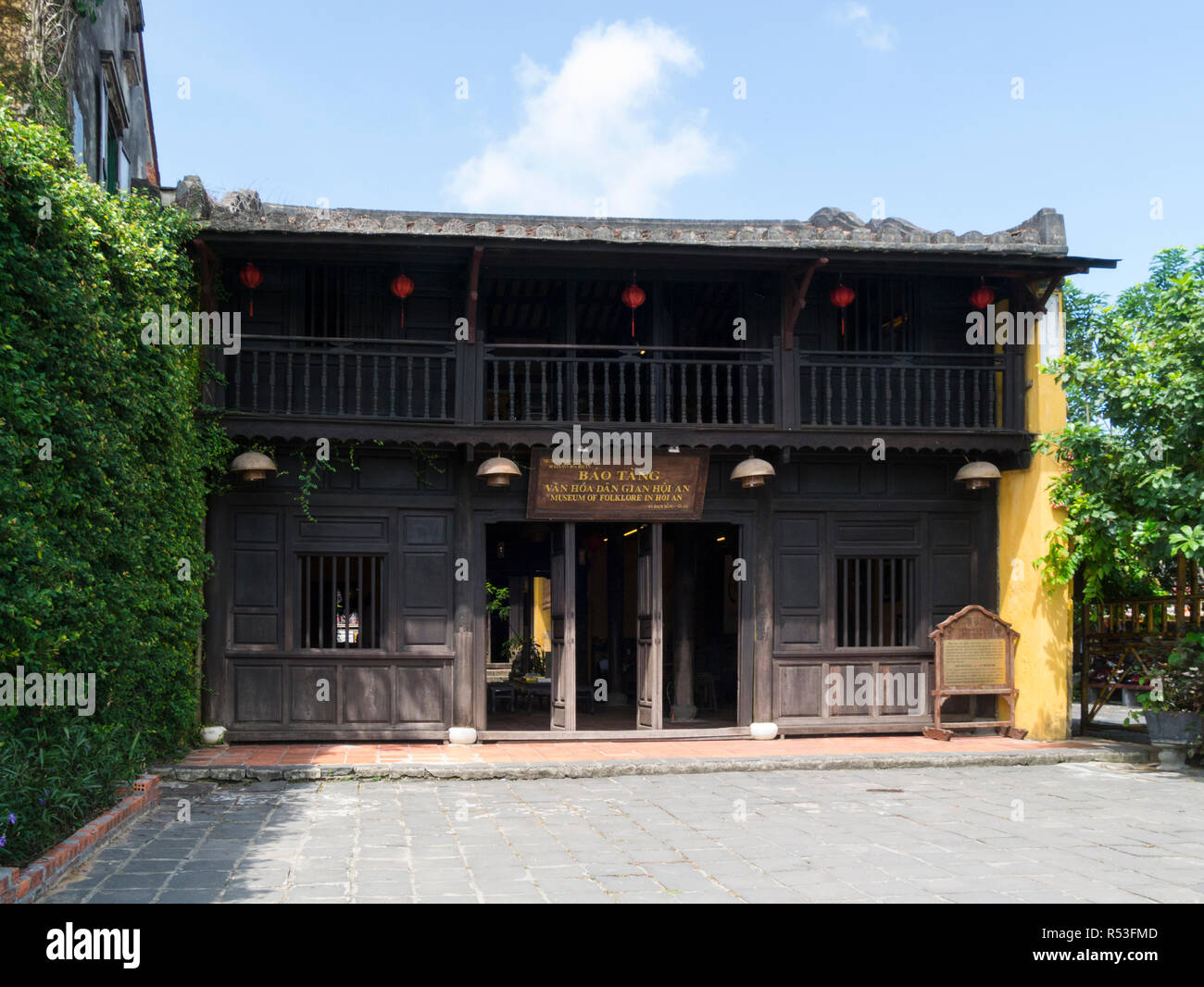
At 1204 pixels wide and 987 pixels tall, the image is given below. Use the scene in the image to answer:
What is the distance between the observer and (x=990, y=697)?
12.9 metres

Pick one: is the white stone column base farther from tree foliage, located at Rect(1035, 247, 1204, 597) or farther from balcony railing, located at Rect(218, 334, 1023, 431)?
tree foliage, located at Rect(1035, 247, 1204, 597)

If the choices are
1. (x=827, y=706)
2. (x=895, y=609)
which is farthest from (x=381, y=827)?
(x=895, y=609)

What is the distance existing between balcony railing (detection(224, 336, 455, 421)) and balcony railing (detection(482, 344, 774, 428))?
0.61 metres

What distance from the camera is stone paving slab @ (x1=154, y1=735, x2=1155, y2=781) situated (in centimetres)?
1023

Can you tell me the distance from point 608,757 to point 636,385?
3.81 m

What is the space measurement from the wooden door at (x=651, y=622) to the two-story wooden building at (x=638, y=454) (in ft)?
0.11

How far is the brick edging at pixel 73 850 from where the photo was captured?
17.9ft

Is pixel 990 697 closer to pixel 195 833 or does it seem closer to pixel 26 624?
pixel 195 833

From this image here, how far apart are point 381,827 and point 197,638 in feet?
13.5

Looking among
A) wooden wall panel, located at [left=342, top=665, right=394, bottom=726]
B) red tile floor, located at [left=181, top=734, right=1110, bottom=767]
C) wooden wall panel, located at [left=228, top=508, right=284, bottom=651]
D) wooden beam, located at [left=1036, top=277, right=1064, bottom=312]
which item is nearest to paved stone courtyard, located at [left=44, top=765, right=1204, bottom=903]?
red tile floor, located at [left=181, top=734, right=1110, bottom=767]

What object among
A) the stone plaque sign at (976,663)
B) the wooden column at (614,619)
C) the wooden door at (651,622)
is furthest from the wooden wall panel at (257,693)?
the stone plaque sign at (976,663)

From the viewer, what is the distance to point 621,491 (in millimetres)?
12188
